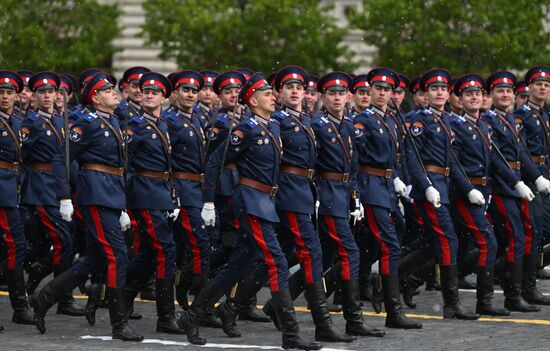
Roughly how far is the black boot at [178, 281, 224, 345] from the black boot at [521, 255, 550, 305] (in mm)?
3301

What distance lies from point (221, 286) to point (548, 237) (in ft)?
12.7

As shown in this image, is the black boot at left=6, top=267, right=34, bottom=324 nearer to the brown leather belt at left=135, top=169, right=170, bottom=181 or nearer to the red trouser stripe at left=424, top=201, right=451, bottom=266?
the brown leather belt at left=135, top=169, right=170, bottom=181

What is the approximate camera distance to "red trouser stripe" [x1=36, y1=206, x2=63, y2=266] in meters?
13.7

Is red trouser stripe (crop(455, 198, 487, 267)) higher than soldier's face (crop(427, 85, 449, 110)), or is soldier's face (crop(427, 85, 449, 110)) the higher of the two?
soldier's face (crop(427, 85, 449, 110))

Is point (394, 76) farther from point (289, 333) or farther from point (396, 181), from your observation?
point (289, 333)

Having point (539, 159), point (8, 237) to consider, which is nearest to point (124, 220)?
point (8, 237)

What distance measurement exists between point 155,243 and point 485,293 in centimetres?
274

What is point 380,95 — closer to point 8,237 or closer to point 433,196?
point 433,196

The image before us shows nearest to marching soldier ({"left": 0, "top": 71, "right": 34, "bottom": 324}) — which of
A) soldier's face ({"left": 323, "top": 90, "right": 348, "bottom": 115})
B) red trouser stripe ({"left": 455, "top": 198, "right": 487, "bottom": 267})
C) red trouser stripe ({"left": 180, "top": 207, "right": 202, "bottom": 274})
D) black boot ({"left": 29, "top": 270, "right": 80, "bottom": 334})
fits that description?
black boot ({"left": 29, "top": 270, "right": 80, "bottom": 334})

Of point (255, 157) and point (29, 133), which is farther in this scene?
point (29, 133)

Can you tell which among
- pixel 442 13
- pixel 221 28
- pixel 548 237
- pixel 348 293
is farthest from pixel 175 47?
pixel 348 293

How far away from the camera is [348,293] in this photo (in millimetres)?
12062

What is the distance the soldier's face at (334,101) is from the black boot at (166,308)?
177cm

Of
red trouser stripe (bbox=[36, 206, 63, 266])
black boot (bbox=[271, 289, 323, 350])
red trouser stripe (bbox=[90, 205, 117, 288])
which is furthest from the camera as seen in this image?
red trouser stripe (bbox=[36, 206, 63, 266])
